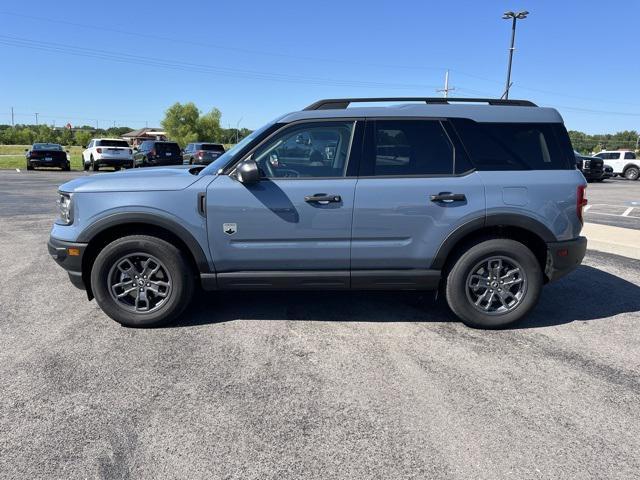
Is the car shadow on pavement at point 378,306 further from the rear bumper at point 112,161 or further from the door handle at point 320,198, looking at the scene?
the rear bumper at point 112,161

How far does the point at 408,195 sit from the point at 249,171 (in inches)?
52.1

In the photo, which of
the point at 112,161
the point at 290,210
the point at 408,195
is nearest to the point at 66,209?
the point at 290,210

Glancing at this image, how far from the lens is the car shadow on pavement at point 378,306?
4.57 metres

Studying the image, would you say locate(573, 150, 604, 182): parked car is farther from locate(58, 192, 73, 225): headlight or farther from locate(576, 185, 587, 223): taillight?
locate(58, 192, 73, 225): headlight

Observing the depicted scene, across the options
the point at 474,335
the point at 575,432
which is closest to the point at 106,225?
the point at 474,335

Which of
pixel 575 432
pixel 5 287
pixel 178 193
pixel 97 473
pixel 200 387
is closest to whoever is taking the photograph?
pixel 97 473

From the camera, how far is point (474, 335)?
166 inches

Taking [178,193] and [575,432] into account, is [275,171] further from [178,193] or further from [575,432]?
[575,432]

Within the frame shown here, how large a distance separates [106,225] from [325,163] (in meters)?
1.90

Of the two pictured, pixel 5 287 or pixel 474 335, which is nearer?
pixel 474 335

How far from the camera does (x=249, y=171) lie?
387 centimetres

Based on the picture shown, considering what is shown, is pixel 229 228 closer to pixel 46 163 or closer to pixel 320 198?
pixel 320 198

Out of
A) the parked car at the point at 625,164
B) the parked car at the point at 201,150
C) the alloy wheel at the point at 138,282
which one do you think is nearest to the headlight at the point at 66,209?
the alloy wheel at the point at 138,282

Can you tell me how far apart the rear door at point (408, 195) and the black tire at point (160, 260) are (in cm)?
146
